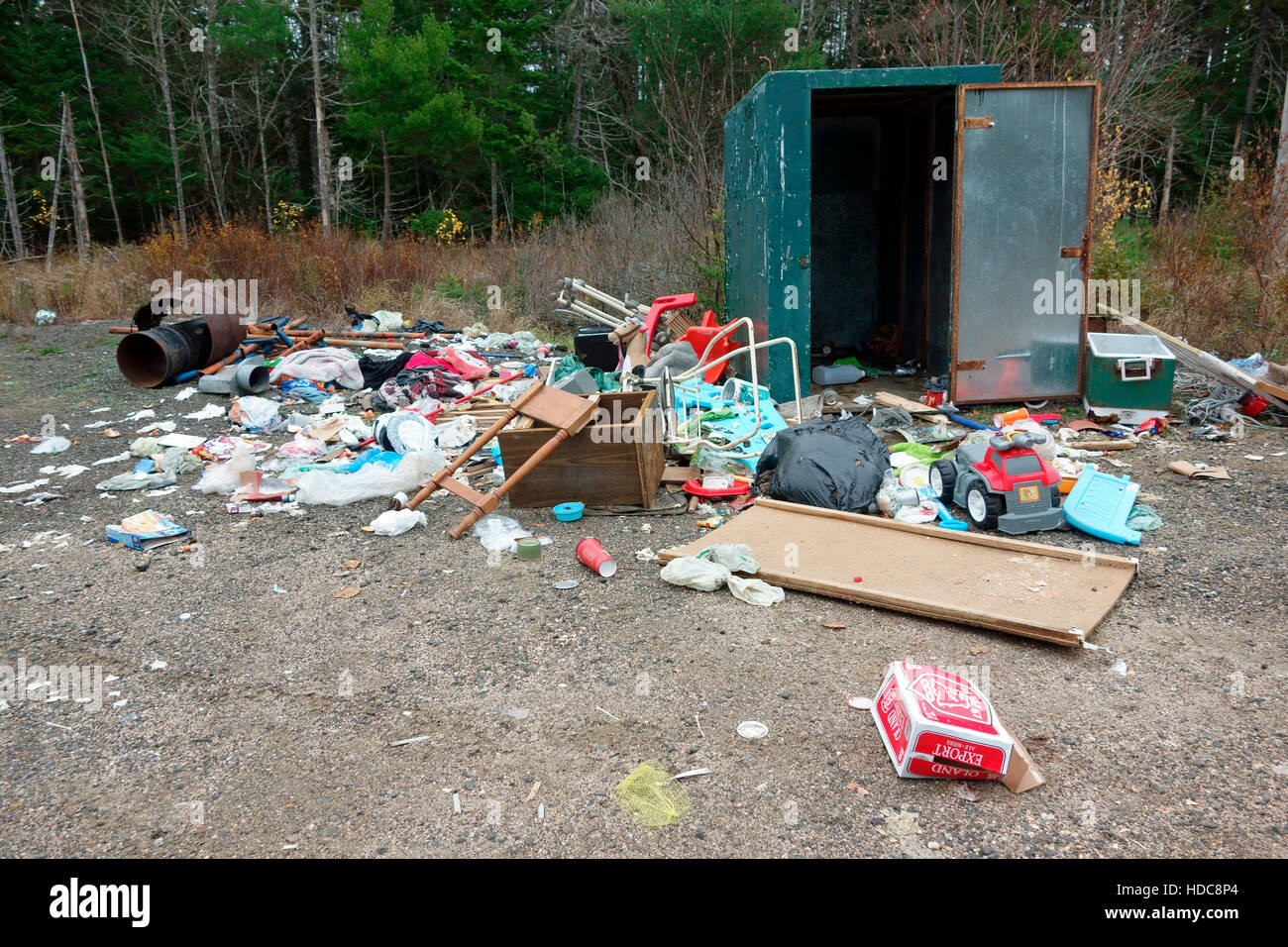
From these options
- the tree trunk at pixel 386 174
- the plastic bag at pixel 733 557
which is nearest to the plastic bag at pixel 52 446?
the plastic bag at pixel 733 557

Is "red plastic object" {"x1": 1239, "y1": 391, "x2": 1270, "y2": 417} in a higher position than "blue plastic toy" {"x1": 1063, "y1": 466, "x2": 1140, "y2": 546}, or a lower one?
higher

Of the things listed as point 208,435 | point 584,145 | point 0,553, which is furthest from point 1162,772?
point 584,145

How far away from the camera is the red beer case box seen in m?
2.70

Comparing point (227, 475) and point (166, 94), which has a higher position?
point (166, 94)

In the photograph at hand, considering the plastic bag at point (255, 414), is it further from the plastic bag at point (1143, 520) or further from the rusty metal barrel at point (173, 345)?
the plastic bag at point (1143, 520)

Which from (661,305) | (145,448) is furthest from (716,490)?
(145,448)

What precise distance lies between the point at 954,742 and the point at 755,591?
1563 mm

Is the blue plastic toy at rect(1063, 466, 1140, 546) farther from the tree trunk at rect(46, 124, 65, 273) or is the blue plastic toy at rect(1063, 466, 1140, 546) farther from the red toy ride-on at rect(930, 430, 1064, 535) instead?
the tree trunk at rect(46, 124, 65, 273)

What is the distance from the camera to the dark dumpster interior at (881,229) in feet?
29.2

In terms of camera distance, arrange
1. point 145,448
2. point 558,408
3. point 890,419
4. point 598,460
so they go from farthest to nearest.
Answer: point 145,448 → point 890,419 → point 598,460 → point 558,408

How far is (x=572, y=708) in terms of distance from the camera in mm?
3297

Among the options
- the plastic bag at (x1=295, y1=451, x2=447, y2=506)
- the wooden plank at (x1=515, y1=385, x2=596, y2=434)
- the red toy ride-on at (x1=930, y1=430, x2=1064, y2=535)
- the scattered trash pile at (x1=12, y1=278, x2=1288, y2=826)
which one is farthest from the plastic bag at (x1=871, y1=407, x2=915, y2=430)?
the plastic bag at (x1=295, y1=451, x2=447, y2=506)

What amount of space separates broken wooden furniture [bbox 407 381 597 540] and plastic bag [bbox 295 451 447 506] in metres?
0.58

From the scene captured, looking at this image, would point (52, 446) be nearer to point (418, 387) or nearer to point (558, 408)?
point (418, 387)
